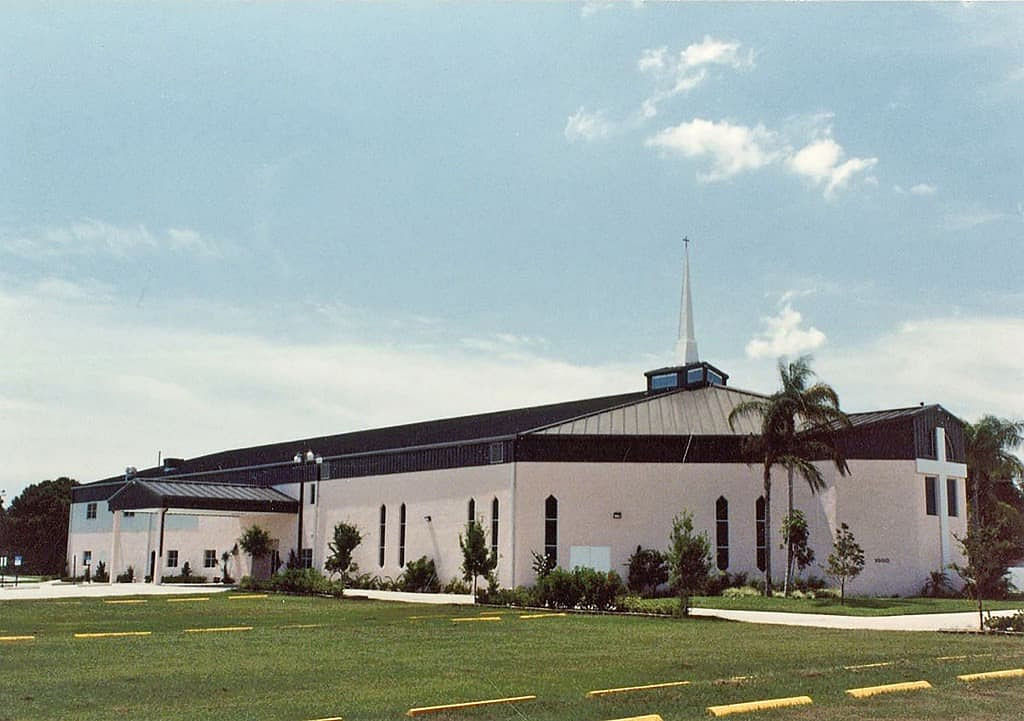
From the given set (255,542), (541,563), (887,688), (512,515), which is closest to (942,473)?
(541,563)

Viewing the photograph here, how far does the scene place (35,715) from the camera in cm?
1115

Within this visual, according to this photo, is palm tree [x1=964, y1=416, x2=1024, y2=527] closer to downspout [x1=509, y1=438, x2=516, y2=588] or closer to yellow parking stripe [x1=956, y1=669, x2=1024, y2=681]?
downspout [x1=509, y1=438, x2=516, y2=588]

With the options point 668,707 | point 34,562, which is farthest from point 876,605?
point 34,562

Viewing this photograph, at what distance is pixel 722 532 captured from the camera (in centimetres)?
4450

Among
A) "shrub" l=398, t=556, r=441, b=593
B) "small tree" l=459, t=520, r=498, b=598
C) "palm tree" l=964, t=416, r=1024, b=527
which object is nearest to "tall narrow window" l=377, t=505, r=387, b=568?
"shrub" l=398, t=556, r=441, b=593

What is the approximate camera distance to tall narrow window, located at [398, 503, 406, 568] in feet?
171

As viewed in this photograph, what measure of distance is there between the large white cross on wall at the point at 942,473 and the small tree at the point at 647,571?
11.8 metres

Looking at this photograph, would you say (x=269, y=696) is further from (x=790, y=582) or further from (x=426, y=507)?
(x=426, y=507)

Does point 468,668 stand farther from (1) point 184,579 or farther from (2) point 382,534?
(1) point 184,579

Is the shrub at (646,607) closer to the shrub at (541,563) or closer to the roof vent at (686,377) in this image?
the shrub at (541,563)

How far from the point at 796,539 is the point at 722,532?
4.05m

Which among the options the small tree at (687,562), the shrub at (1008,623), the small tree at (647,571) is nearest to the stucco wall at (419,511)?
the small tree at (647,571)

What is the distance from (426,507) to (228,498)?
13.4 m

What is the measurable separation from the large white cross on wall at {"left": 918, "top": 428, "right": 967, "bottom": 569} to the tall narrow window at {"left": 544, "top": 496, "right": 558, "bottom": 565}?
15.8m
